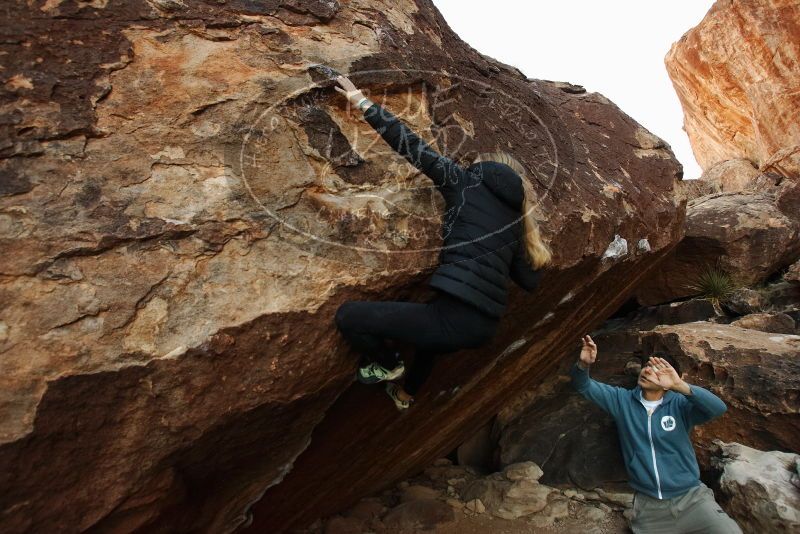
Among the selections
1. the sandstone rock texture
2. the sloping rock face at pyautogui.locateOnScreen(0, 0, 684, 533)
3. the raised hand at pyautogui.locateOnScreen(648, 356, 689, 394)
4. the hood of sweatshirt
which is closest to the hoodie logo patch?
the raised hand at pyautogui.locateOnScreen(648, 356, 689, 394)

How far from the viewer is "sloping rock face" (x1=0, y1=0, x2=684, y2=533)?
70.7 inches

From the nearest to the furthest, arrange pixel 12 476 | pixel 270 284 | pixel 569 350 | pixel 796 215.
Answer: pixel 12 476 < pixel 270 284 < pixel 569 350 < pixel 796 215

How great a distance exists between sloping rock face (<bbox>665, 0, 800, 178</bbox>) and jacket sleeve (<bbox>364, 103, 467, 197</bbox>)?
483 inches

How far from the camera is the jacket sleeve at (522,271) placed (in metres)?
2.50

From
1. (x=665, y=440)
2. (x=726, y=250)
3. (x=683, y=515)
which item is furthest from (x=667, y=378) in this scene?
(x=726, y=250)

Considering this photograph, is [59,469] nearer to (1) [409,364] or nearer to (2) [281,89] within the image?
(1) [409,364]

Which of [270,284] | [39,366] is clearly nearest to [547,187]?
[270,284]

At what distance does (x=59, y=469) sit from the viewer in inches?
69.2

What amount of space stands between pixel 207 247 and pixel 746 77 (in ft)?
55.7

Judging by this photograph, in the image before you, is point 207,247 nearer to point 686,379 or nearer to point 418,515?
point 418,515

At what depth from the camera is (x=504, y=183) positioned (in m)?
2.35

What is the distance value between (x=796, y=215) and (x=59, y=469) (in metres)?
8.23

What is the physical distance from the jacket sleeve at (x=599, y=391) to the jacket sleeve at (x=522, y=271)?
1167 mm

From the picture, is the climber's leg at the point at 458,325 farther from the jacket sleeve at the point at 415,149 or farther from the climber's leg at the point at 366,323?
the jacket sleeve at the point at 415,149
